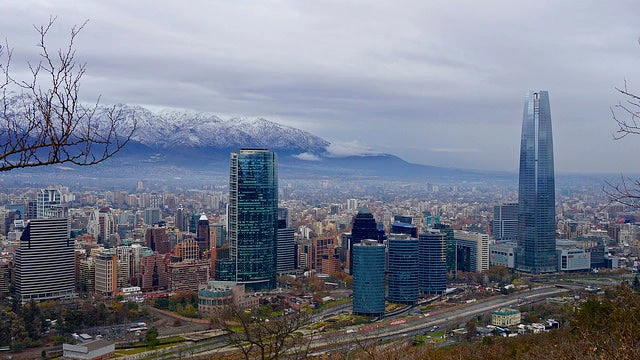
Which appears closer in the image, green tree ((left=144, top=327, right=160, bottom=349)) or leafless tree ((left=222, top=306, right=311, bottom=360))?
leafless tree ((left=222, top=306, right=311, bottom=360))

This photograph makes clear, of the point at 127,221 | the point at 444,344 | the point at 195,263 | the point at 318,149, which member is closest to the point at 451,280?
the point at 195,263

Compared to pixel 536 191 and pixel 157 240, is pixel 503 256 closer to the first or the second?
pixel 536 191

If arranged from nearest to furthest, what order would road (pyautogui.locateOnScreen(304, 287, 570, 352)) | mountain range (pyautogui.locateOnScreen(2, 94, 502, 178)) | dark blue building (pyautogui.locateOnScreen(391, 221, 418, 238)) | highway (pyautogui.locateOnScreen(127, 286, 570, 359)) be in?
1. highway (pyautogui.locateOnScreen(127, 286, 570, 359))
2. road (pyautogui.locateOnScreen(304, 287, 570, 352))
3. dark blue building (pyautogui.locateOnScreen(391, 221, 418, 238))
4. mountain range (pyautogui.locateOnScreen(2, 94, 502, 178))

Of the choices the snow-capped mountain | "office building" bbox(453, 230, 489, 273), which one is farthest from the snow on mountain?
"office building" bbox(453, 230, 489, 273)

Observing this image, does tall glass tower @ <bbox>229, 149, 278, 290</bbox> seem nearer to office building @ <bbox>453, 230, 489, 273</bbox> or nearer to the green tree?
the green tree

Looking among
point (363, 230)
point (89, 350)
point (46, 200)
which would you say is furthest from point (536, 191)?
point (46, 200)

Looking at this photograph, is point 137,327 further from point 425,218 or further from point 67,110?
point 425,218

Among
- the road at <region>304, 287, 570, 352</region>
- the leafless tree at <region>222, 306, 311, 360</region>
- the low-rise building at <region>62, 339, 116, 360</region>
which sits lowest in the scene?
the road at <region>304, 287, 570, 352</region>
